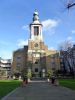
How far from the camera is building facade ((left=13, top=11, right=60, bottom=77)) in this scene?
141000 millimetres

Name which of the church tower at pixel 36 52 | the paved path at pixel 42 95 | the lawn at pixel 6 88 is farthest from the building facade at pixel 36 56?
the paved path at pixel 42 95

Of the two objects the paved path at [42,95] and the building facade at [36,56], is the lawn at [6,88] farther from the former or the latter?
the building facade at [36,56]

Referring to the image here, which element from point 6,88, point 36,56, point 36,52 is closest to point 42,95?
point 6,88

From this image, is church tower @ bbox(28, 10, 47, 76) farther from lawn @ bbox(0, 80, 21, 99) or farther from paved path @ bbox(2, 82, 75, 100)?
paved path @ bbox(2, 82, 75, 100)

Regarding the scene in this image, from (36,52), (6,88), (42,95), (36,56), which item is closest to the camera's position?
(42,95)

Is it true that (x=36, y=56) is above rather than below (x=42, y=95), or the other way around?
above

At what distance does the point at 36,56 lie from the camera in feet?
465

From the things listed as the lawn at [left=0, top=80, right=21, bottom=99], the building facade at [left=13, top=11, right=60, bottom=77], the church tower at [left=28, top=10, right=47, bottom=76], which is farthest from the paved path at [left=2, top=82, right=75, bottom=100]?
the church tower at [left=28, top=10, right=47, bottom=76]

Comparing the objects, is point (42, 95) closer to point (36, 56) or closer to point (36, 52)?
point (36, 52)

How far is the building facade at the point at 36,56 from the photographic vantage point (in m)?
141

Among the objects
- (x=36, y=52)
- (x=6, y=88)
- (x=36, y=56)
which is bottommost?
(x=6, y=88)

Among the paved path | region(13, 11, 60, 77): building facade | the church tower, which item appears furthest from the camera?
region(13, 11, 60, 77): building facade

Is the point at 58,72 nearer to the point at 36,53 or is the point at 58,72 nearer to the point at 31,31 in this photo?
the point at 36,53

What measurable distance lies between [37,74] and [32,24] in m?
24.3
